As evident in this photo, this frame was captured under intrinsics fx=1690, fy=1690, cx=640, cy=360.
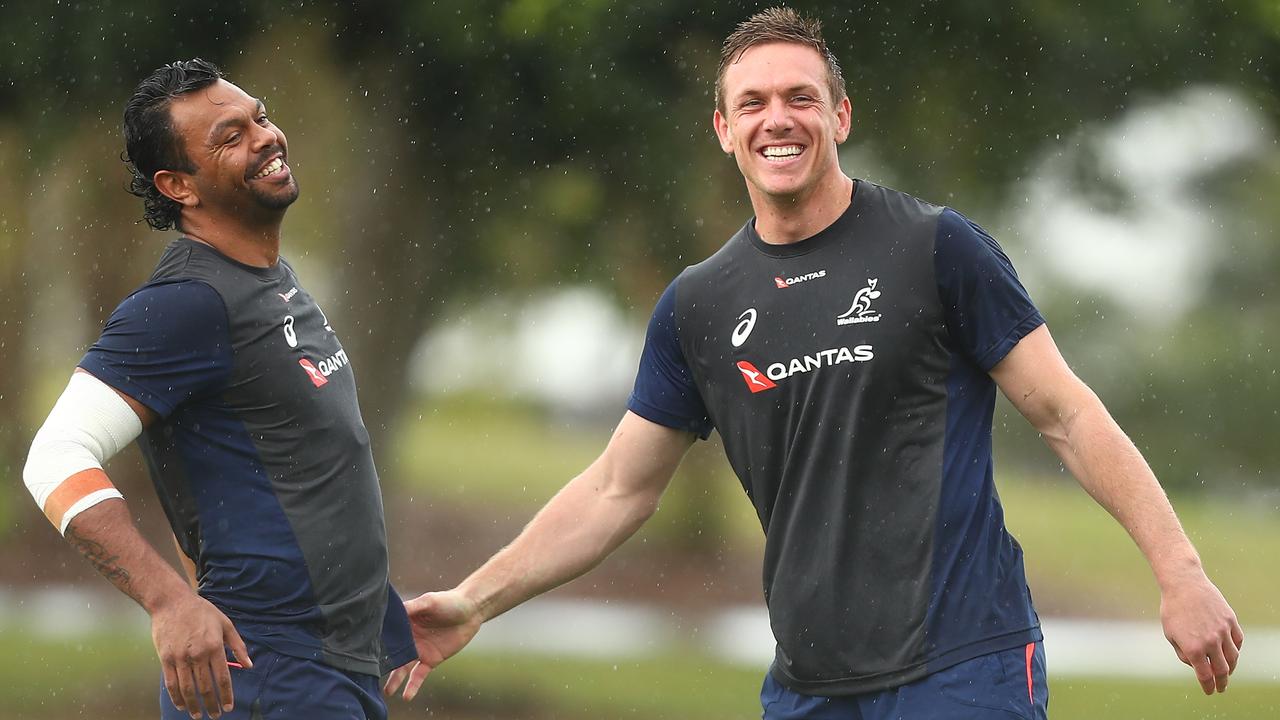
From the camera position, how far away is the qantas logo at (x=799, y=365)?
188 inches

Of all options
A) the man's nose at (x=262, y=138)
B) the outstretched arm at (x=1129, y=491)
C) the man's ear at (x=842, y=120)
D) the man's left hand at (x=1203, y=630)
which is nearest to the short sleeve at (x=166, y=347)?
the man's nose at (x=262, y=138)

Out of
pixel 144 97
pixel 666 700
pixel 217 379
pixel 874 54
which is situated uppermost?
pixel 874 54

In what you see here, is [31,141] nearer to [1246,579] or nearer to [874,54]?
[874,54]

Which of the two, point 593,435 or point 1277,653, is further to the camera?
point 593,435

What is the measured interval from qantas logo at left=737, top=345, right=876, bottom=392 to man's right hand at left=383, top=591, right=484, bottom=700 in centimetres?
A: 129

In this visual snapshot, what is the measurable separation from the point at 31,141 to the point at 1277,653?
1248 centimetres

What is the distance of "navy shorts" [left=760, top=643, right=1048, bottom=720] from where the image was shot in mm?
4547

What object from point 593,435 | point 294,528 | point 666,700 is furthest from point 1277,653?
point 593,435

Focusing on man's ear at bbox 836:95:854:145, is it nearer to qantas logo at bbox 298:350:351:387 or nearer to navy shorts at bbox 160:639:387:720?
qantas logo at bbox 298:350:351:387

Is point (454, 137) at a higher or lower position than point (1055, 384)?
higher

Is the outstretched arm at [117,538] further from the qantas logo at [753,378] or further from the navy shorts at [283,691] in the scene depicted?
the qantas logo at [753,378]

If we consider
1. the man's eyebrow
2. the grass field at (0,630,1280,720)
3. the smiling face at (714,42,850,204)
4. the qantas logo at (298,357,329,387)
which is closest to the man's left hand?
the smiling face at (714,42,850,204)

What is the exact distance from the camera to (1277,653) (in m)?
16.8

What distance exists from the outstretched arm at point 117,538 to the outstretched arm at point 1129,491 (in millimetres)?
2262
